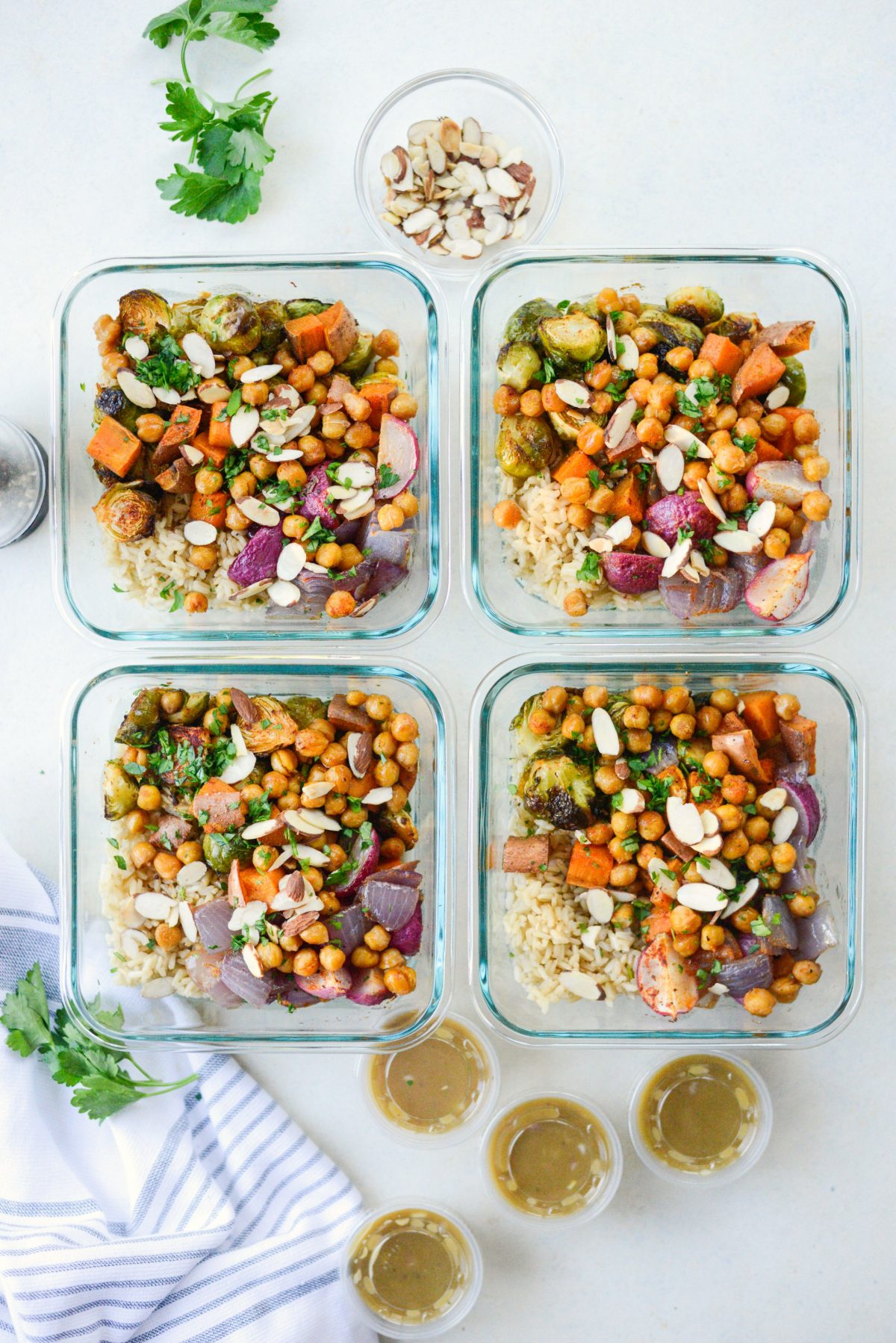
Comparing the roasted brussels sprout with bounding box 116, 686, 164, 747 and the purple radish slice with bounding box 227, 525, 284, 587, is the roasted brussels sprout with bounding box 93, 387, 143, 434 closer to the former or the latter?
the purple radish slice with bounding box 227, 525, 284, 587

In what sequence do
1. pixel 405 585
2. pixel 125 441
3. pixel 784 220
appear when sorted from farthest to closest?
pixel 784 220, pixel 405 585, pixel 125 441

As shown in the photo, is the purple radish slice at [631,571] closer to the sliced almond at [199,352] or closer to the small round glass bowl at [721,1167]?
the sliced almond at [199,352]

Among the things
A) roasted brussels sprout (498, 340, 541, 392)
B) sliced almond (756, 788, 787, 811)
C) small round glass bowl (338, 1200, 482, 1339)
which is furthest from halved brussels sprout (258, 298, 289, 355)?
small round glass bowl (338, 1200, 482, 1339)

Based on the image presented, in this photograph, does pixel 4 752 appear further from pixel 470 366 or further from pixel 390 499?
pixel 470 366

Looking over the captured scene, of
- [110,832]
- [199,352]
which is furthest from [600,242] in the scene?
[110,832]

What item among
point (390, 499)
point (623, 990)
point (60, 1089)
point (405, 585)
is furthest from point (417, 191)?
point (60, 1089)

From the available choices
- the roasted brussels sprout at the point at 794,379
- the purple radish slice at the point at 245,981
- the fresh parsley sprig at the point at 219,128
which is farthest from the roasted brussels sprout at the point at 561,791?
the fresh parsley sprig at the point at 219,128
